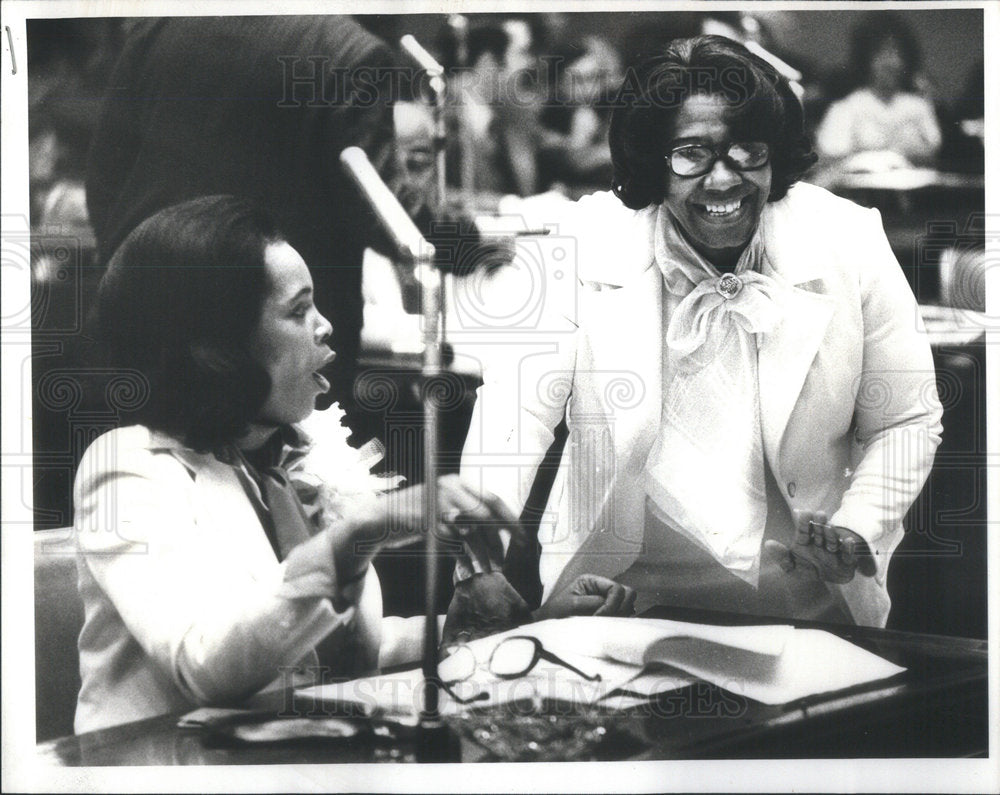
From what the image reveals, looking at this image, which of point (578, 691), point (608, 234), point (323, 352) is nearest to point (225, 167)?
point (323, 352)

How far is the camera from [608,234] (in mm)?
2594

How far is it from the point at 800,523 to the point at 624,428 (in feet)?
1.65

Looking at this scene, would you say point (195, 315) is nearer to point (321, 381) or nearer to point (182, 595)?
point (321, 381)

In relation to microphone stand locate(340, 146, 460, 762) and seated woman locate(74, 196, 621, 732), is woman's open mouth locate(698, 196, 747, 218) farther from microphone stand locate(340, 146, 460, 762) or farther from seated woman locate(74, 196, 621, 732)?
seated woman locate(74, 196, 621, 732)

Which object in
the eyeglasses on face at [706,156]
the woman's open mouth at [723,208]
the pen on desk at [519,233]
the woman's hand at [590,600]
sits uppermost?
the eyeglasses on face at [706,156]

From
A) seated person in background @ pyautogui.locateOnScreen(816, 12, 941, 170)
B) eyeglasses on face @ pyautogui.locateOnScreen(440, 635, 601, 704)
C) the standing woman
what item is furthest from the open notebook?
seated person in background @ pyautogui.locateOnScreen(816, 12, 941, 170)

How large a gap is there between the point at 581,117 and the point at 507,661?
138cm

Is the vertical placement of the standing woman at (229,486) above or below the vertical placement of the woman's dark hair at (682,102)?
below

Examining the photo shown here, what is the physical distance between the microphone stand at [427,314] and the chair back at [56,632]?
0.88 meters

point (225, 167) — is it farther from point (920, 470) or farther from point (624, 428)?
point (920, 470)

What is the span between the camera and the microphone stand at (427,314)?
257 centimetres

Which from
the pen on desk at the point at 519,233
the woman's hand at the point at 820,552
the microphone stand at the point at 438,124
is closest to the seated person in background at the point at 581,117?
the pen on desk at the point at 519,233

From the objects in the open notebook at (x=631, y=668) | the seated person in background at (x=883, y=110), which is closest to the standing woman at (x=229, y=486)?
the open notebook at (x=631, y=668)

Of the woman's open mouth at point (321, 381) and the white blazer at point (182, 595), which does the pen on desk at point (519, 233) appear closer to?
the woman's open mouth at point (321, 381)
